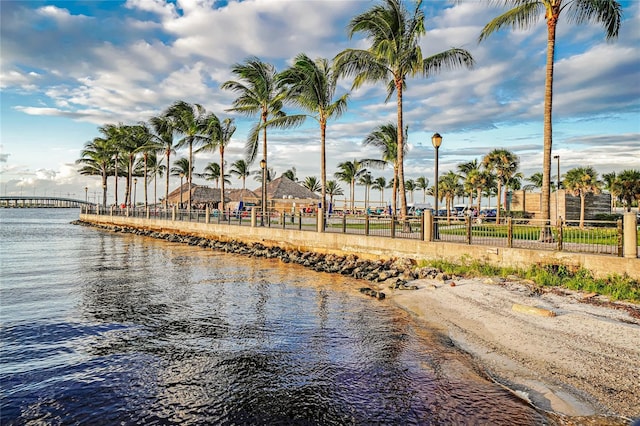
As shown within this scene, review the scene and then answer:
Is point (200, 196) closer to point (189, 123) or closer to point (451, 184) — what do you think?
point (189, 123)

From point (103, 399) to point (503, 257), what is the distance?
1152 cm

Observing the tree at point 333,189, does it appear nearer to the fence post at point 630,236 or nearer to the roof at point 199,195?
the roof at point 199,195

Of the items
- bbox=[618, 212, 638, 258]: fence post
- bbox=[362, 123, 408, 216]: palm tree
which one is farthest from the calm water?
bbox=[362, 123, 408, 216]: palm tree

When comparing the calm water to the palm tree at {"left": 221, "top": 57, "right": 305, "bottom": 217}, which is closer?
the calm water

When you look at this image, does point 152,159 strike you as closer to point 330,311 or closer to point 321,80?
point 321,80

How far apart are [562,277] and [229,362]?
931 centimetres

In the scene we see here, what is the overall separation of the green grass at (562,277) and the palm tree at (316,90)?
12.0 m

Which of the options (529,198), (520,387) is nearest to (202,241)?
(520,387)

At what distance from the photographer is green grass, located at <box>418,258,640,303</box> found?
9531 millimetres

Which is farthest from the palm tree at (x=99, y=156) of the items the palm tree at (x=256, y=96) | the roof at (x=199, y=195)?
the palm tree at (x=256, y=96)

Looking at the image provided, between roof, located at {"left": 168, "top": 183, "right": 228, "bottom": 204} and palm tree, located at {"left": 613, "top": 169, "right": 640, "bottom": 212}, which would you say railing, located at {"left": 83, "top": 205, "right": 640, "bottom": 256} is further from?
roof, located at {"left": 168, "top": 183, "right": 228, "bottom": 204}

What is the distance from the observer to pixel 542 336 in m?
7.37

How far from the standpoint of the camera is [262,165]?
27.3 metres

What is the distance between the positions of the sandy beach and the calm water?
1.65 ft
